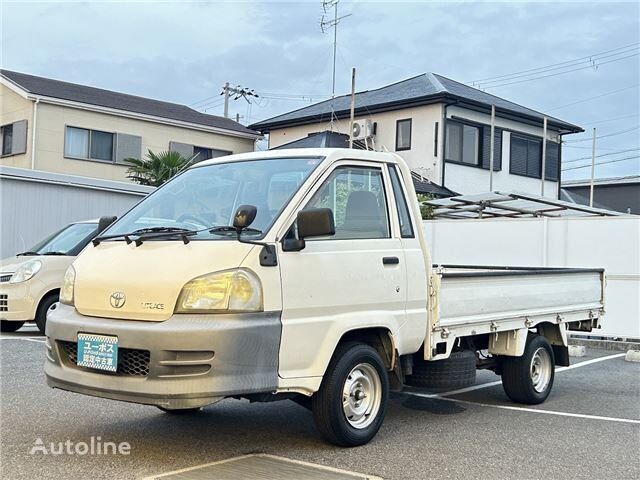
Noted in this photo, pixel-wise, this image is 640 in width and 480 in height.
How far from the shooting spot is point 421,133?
2550cm

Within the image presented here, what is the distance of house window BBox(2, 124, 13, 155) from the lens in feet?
79.5

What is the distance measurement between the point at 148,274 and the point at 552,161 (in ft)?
88.1

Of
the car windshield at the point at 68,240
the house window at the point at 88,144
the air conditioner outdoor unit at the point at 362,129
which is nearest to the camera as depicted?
the car windshield at the point at 68,240

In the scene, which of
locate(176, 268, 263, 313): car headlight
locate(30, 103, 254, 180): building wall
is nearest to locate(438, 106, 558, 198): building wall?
locate(30, 103, 254, 180): building wall

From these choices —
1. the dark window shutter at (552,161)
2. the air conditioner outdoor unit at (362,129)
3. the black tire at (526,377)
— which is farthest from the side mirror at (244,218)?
the dark window shutter at (552,161)

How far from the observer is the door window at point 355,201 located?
5668 mm

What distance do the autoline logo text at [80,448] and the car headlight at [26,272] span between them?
5.73 m

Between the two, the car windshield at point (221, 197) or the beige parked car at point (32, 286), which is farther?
the beige parked car at point (32, 286)

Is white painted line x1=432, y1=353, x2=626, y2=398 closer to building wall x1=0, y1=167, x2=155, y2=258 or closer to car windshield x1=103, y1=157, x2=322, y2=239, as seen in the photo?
car windshield x1=103, y1=157, x2=322, y2=239

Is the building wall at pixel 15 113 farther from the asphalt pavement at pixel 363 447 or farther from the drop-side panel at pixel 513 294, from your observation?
the drop-side panel at pixel 513 294

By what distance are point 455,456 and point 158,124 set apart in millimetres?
22153

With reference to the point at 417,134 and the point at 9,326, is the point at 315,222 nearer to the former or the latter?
the point at 9,326

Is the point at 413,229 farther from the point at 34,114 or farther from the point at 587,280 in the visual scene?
the point at 34,114

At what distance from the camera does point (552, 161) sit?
2950cm
